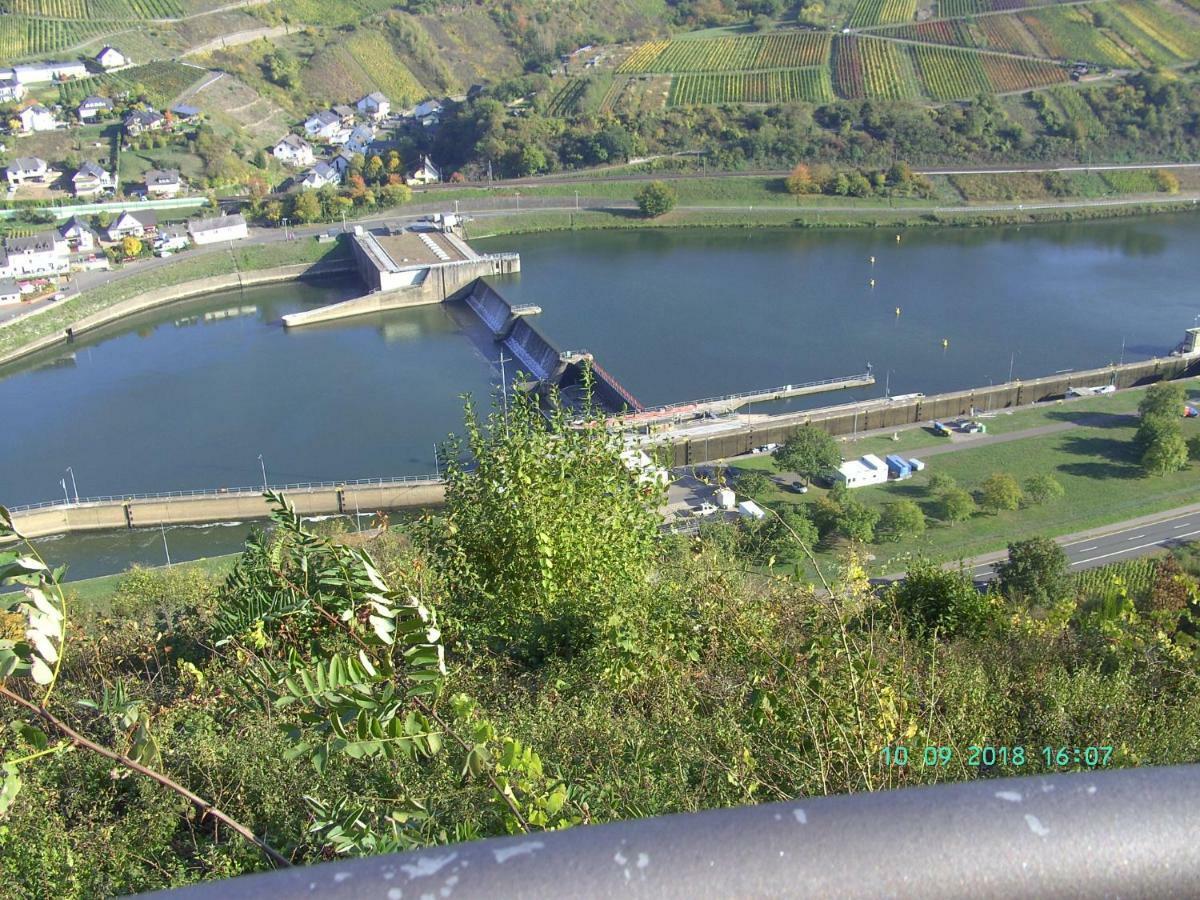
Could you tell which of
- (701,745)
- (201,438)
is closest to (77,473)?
(201,438)

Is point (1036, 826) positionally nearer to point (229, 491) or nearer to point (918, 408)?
point (229, 491)

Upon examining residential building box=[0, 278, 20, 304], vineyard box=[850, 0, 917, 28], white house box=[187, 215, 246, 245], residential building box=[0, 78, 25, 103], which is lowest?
residential building box=[0, 278, 20, 304]

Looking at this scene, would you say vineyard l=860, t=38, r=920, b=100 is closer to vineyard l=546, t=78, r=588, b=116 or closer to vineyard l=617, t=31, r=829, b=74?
vineyard l=617, t=31, r=829, b=74

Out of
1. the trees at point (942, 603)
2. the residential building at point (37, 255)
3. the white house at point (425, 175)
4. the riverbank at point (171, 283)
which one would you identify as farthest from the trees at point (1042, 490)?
the white house at point (425, 175)

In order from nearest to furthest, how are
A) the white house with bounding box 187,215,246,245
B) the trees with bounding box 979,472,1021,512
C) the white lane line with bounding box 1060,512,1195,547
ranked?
the white lane line with bounding box 1060,512,1195,547
the trees with bounding box 979,472,1021,512
the white house with bounding box 187,215,246,245

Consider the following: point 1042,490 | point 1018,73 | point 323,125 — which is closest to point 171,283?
point 323,125

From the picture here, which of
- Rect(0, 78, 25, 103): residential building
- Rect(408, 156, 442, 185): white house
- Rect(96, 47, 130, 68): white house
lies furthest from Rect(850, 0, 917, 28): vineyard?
Rect(0, 78, 25, 103): residential building

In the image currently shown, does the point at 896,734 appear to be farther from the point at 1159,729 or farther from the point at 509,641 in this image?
the point at 509,641
